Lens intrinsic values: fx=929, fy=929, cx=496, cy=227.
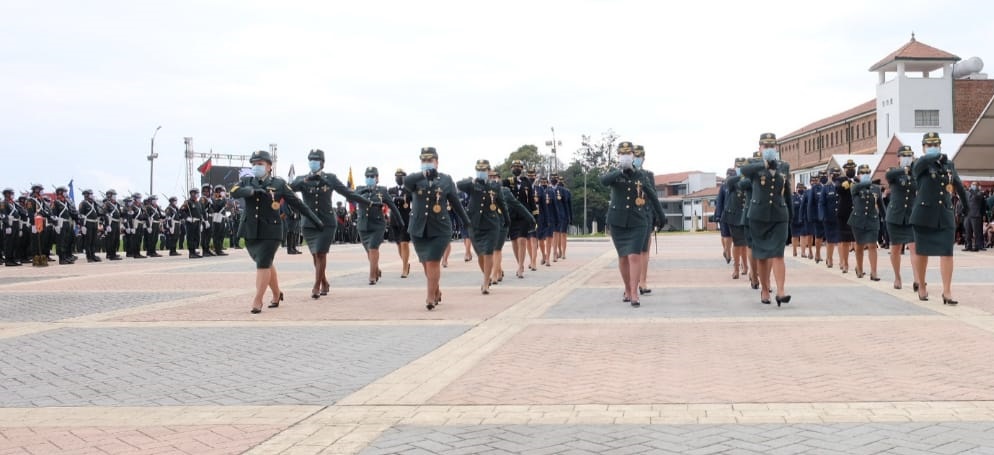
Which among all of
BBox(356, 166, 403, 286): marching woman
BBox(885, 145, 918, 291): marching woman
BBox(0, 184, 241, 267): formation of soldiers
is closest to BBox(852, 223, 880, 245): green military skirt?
BBox(885, 145, 918, 291): marching woman

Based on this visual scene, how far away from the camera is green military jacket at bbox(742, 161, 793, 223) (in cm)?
1125

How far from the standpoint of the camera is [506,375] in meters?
6.83

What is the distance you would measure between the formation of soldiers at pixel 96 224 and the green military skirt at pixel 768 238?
19755 mm

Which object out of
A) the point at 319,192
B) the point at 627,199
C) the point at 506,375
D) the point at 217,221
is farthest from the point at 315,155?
the point at 217,221

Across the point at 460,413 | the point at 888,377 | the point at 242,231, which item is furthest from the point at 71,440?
the point at 242,231

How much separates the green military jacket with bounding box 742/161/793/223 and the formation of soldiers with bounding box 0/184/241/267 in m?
19.8

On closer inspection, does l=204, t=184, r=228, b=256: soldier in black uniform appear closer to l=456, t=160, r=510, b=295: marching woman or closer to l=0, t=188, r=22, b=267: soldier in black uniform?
l=0, t=188, r=22, b=267: soldier in black uniform

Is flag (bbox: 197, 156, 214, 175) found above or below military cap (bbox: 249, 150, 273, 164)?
above

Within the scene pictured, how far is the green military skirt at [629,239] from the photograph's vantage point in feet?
38.5

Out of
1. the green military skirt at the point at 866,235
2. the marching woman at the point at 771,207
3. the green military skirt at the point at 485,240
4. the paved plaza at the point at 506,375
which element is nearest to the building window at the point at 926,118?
the green military skirt at the point at 866,235

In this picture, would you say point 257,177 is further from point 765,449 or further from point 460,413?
point 765,449

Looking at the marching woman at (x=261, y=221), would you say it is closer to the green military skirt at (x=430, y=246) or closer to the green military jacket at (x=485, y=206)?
the green military skirt at (x=430, y=246)

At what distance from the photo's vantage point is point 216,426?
5371 millimetres

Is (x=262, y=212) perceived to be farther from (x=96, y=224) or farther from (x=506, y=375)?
(x=96, y=224)
